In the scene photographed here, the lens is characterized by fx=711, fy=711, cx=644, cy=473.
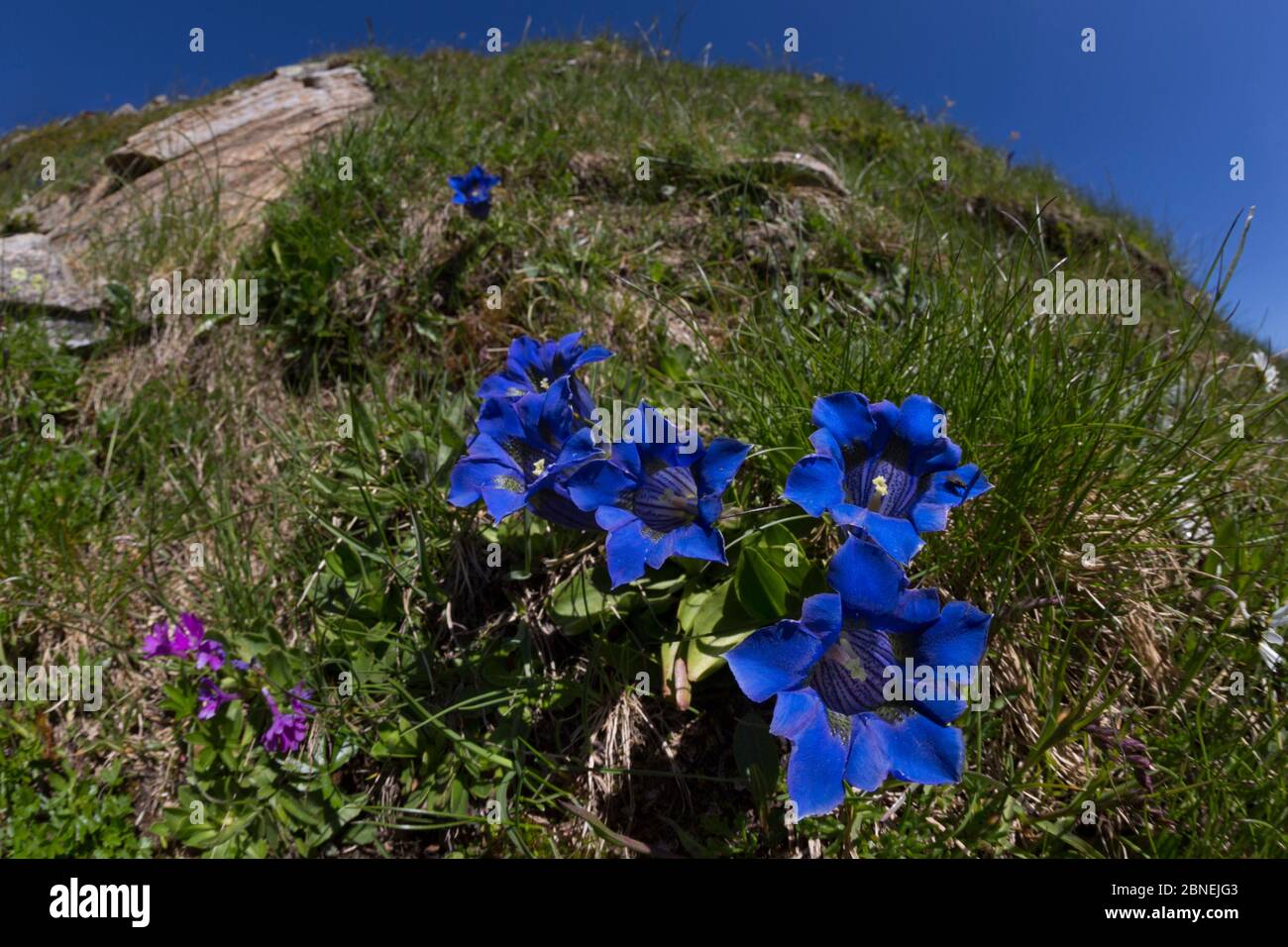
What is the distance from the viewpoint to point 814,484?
4.63ft

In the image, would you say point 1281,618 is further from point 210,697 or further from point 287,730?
point 210,697

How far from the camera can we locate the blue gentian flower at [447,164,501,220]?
3.59 meters

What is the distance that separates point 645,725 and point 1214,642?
1477 millimetres

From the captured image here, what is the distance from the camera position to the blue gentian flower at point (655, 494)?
59.9 inches

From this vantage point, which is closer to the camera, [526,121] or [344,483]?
[344,483]

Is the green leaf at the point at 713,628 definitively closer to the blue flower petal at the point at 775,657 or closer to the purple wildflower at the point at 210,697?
the blue flower petal at the point at 775,657

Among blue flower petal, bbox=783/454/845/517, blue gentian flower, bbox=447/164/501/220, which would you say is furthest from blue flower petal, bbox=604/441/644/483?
blue gentian flower, bbox=447/164/501/220

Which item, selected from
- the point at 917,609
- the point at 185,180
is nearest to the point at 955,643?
the point at 917,609

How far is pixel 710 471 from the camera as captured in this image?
1.55 metres

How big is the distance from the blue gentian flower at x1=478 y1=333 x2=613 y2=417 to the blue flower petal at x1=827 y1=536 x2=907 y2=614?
2.93ft

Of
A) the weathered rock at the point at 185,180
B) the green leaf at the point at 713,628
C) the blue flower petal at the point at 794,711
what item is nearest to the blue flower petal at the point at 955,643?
the blue flower petal at the point at 794,711

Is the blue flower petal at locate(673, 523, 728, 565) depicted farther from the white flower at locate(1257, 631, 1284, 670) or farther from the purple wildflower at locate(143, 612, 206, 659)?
the purple wildflower at locate(143, 612, 206, 659)

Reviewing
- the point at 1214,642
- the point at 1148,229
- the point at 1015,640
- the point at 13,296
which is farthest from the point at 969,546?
the point at 1148,229
